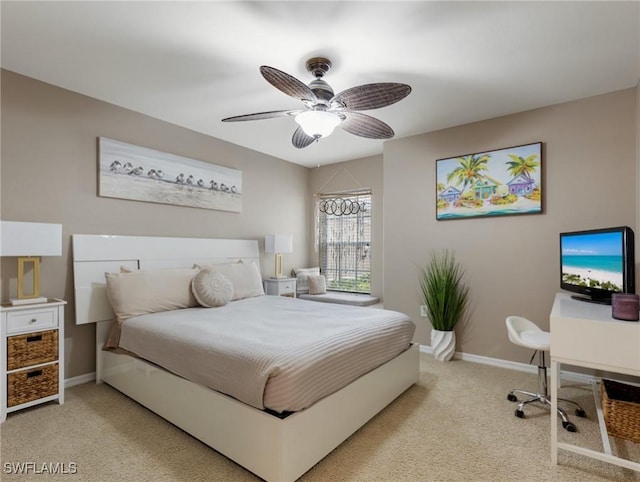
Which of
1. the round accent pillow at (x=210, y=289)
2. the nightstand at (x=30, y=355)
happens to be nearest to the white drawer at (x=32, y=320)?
the nightstand at (x=30, y=355)

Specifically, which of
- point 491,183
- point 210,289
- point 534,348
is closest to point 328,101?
point 210,289

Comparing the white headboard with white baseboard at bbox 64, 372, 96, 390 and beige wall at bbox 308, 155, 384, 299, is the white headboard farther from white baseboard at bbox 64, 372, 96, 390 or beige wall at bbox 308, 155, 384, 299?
beige wall at bbox 308, 155, 384, 299

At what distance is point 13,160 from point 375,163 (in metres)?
4.07

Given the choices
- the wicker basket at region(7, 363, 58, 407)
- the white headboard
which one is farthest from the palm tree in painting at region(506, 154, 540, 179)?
the wicker basket at region(7, 363, 58, 407)

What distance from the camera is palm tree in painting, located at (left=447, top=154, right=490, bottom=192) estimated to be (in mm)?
3508

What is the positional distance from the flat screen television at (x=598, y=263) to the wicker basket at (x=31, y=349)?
4071 mm

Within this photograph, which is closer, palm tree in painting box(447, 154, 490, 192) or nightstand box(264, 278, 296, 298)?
palm tree in painting box(447, 154, 490, 192)

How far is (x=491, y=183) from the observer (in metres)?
3.46

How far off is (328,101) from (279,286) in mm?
2863

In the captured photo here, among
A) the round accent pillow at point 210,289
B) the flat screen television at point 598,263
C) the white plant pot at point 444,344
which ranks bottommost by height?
the white plant pot at point 444,344

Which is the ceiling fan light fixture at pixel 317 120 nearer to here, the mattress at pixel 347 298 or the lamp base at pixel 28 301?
the lamp base at pixel 28 301

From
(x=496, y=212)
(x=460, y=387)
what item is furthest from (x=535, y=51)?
(x=460, y=387)

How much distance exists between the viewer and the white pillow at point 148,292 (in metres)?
2.75

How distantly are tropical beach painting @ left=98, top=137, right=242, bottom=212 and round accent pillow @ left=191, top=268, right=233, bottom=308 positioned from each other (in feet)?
3.49
